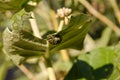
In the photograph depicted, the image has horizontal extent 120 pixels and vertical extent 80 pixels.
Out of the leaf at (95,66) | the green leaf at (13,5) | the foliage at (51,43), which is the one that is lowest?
the leaf at (95,66)

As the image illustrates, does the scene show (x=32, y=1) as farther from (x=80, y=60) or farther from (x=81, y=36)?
(x=80, y=60)

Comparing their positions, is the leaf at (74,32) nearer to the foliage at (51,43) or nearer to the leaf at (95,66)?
the foliage at (51,43)

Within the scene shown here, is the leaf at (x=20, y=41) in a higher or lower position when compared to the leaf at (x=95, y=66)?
higher

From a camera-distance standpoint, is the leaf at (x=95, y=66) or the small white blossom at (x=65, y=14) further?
the leaf at (x=95, y=66)

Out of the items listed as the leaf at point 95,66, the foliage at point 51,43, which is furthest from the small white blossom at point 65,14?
the leaf at point 95,66

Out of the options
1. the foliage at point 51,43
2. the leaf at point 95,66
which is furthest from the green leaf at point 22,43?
the leaf at point 95,66

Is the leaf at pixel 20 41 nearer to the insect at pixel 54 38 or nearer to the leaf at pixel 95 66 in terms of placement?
the insect at pixel 54 38
